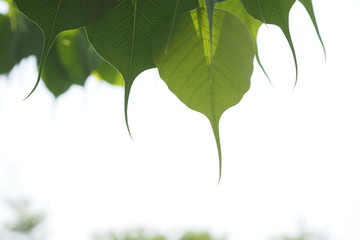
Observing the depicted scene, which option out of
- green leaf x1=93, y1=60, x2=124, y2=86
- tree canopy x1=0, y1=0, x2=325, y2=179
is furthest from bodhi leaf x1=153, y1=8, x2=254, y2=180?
green leaf x1=93, y1=60, x2=124, y2=86

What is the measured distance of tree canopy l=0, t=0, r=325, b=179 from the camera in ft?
1.06

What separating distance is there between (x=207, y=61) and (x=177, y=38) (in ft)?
0.09

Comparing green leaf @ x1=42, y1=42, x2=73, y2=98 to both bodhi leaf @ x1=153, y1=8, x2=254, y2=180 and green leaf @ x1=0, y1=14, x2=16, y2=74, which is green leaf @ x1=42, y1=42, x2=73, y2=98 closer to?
green leaf @ x1=0, y1=14, x2=16, y2=74

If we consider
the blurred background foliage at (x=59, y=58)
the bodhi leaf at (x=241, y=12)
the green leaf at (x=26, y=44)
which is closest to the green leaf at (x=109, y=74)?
the blurred background foliage at (x=59, y=58)

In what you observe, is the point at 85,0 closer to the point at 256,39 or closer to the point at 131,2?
the point at 131,2

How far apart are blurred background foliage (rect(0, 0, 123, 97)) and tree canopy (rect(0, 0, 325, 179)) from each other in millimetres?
417

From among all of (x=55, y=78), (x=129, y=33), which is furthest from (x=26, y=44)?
(x=129, y=33)

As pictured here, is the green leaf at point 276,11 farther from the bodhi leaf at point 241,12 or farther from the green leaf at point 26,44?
the green leaf at point 26,44

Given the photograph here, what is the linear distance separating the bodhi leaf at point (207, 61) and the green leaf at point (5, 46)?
50 cm

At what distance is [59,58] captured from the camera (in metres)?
0.81

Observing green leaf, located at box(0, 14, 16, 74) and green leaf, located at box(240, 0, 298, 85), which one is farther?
green leaf, located at box(0, 14, 16, 74)

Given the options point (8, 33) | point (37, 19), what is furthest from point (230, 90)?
point (8, 33)

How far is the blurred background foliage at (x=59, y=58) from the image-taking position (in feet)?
2.51

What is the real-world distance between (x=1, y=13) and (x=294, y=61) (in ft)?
2.06
